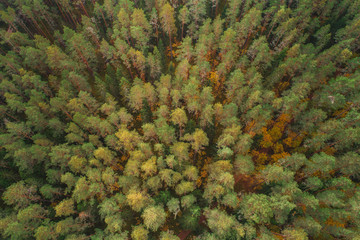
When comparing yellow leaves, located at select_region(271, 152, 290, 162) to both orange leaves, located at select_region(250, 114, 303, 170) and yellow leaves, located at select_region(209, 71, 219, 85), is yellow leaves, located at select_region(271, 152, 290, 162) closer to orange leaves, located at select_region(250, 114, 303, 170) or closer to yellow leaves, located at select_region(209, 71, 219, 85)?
orange leaves, located at select_region(250, 114, 303, 170)

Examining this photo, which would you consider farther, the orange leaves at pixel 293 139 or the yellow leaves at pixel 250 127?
the orange leaves at pixel 293 139

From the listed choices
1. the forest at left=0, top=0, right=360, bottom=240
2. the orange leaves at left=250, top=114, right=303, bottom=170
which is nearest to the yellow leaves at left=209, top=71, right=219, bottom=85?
the forest at left=0, top=0, right=360, bottom=240

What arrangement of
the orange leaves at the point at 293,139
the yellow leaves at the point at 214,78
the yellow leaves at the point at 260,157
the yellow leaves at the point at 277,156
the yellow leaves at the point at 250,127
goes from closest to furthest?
the yellow leaves at the point at 250,127 → the orange leaves at the point at 293,139 → the yellow leaves at the point at 277,156 → the yellow leaves at the point at 260,157 → the yellow leaves at the point at 214,78

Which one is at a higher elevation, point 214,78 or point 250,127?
point 214,78

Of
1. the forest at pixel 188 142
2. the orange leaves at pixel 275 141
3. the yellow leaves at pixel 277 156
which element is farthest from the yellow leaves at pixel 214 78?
the yellow leaves at pixel 277 156

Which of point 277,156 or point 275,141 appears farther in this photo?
point 275,141

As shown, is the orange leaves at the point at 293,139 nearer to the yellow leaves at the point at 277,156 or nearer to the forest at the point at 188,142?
the forest at the point at 188,142

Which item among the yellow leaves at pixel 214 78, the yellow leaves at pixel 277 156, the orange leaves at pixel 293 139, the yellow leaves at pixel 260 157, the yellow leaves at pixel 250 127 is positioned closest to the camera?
the yellow leaves at pixel 250 127

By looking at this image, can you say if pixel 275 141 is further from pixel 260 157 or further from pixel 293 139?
pixel 260 157

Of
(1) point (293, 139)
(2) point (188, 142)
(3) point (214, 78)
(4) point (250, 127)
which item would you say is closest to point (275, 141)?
(1) point (293, 139)
